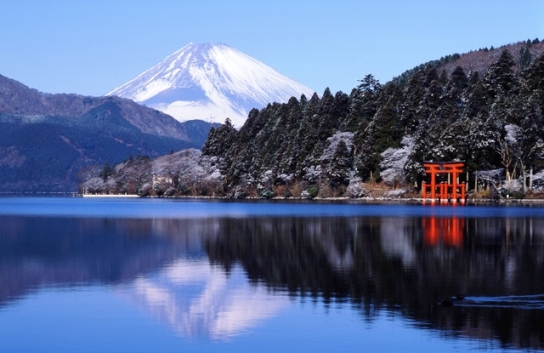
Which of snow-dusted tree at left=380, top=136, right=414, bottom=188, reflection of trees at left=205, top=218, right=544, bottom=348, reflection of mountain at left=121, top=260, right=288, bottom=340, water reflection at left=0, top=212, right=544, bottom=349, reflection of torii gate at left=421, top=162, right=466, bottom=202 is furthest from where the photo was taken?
snow-dusted tree at left=380, top=136, right=414, bottom=188

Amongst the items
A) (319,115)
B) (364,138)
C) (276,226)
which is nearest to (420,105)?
(364,138)

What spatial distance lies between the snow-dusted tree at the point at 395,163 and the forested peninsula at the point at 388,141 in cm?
8

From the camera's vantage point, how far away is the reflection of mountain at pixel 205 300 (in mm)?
16075

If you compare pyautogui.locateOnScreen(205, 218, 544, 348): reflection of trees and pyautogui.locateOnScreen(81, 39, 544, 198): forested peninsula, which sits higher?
pyautogui.locateOnScreen(81, 39, 544, 198): forested peninsula

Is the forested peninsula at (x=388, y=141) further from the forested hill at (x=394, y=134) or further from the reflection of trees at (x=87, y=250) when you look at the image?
the reflection of trees at (x=87, y=250)

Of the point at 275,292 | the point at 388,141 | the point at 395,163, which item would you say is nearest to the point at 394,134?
the point at 388,141

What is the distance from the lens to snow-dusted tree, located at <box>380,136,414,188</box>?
7762cm

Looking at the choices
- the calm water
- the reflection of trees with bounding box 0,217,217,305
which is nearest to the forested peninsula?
the reflection of trees with bounding box 0,217,217,305

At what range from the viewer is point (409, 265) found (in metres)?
24.2

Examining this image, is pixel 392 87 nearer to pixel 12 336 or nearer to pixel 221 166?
pixel 221 166

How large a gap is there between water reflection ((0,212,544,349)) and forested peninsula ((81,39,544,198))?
31.6 m

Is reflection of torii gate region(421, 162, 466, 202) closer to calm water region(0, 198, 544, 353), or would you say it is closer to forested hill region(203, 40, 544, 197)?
forested hill region(203, 40, 544, 197)

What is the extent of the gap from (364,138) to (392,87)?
29.8 ft

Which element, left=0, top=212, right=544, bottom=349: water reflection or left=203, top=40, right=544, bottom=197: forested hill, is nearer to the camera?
left=0, top=212, right=544, bottom=349: water reflection
